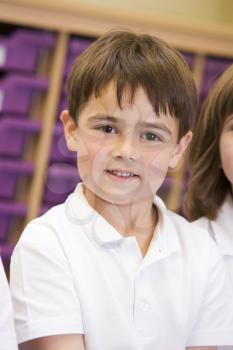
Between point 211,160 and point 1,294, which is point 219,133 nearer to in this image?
point 211,160

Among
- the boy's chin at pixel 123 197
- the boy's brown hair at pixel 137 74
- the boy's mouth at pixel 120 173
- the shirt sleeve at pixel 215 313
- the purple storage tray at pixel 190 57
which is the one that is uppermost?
the purple storage tray at pixel 190 57

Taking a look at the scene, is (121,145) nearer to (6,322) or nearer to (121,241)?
(121,241)

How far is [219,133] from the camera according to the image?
1.11 meters

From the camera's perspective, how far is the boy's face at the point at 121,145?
2.81 feet

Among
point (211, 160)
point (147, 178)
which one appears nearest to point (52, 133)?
point (211, 160)

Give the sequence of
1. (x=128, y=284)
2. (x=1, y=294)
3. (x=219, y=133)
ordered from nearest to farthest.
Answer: (x=1, y=294) → (x=128, y=284) → (x=219, y=133)

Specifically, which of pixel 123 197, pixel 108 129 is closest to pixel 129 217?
pixel 123 197

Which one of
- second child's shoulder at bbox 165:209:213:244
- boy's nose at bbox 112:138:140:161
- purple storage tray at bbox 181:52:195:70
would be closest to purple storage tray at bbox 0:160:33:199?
purple storage tray at bbox 181:52:195:70

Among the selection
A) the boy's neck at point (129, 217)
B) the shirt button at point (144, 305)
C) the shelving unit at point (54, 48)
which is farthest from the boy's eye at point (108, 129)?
the shelving unit at point (54, 48)

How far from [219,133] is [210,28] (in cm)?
137

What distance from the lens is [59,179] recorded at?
241 cm

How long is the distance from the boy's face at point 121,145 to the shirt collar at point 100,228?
0.03m

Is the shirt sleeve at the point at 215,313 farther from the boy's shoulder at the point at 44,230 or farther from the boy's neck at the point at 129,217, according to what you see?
the boy's shoulder at the point at 44,230

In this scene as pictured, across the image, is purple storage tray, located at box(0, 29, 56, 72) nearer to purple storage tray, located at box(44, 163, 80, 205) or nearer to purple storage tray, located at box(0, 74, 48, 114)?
purple storage tray, located at box(0, 74, 48, 114)
